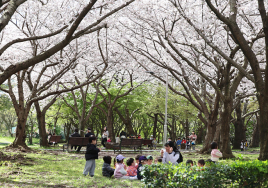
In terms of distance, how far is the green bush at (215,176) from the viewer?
4.84 metres

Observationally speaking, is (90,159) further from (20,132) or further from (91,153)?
(20,132)

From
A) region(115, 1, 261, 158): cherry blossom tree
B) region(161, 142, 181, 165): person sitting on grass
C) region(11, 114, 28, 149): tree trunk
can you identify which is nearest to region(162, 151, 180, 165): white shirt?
region(161, 142, 181, 165): person sitting on grass

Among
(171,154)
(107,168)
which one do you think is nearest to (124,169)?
(107,168)

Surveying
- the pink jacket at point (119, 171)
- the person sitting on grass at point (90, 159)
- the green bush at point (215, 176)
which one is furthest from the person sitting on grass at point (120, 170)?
the green bush at point (215, 176)

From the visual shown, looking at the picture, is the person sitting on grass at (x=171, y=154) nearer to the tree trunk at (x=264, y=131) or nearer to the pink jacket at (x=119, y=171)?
the pink jacket at (x=119, y=171)

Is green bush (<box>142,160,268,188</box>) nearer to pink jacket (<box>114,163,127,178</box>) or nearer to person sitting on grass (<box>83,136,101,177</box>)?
pink jacket (<box>114,163,127,178</box>)

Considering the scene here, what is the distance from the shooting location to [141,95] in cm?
2836

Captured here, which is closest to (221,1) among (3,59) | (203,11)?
(203,11)

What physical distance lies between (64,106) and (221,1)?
20709 mm

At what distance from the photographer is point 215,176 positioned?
5.00 m

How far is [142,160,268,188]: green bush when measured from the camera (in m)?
4.84

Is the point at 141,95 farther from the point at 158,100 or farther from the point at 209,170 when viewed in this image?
the point at 209,170

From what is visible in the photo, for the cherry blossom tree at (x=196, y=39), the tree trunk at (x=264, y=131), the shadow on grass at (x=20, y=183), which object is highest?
the cherry blossom tree at (x=196, y=39)

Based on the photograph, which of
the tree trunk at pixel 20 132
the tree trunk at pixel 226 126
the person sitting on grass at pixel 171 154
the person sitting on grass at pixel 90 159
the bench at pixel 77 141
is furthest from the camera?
the bench at pixel 77 141
